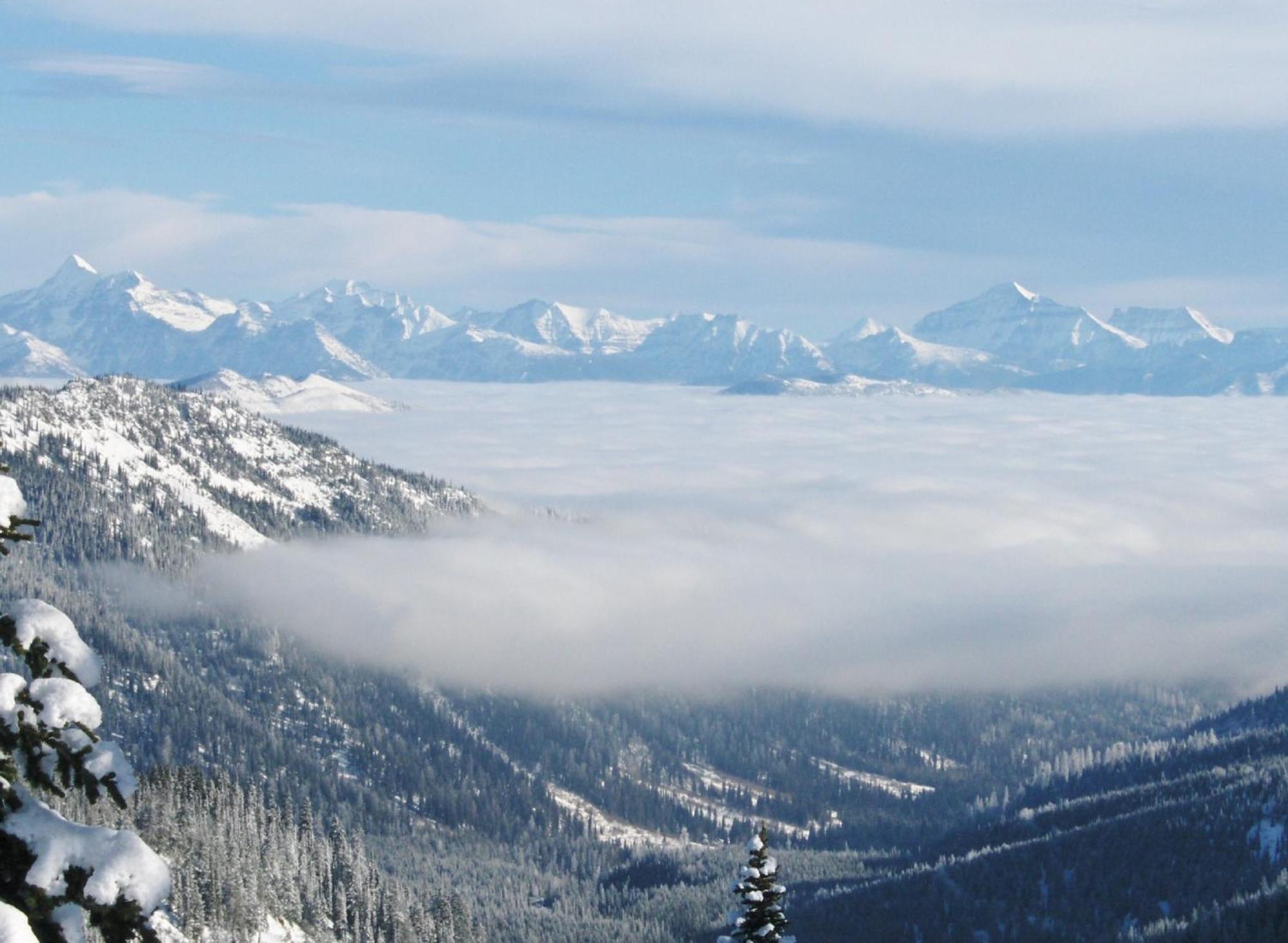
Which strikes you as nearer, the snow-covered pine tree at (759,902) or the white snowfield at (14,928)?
the white snowfield at (14,928)

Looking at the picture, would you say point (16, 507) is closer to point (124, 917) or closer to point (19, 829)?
point (19, 829)

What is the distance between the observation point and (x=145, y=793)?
181375 mm

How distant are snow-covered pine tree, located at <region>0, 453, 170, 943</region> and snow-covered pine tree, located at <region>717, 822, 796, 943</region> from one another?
32.6 meters

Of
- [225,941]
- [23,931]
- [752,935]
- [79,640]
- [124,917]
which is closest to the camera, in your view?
[23,931]

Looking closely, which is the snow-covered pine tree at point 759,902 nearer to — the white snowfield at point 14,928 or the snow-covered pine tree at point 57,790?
the snow-covered pine tree at point 57,790

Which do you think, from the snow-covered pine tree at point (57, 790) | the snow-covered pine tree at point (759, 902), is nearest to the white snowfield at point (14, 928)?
the snow-covered pine tree at point (57, 790)

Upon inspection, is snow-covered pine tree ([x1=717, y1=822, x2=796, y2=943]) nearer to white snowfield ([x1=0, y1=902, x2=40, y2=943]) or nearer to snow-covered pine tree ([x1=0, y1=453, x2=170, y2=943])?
snow-covered pine tree ([x1=0, y1=453, x2=170, y2=943])

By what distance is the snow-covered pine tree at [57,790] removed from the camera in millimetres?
19328

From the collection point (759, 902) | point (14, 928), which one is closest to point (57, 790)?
point (14, 928)

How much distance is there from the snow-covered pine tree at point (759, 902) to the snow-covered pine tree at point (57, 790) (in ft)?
107

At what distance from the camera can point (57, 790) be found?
20.2 metres

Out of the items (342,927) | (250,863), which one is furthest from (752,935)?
(342,927)

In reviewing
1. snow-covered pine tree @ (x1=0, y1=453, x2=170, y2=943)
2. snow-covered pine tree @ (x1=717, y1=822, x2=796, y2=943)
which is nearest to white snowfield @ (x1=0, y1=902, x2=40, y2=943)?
snow-covered pine tree @ (x1=0, y1=453, x2=170, y2=943)

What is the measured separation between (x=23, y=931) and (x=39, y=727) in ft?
11.6
